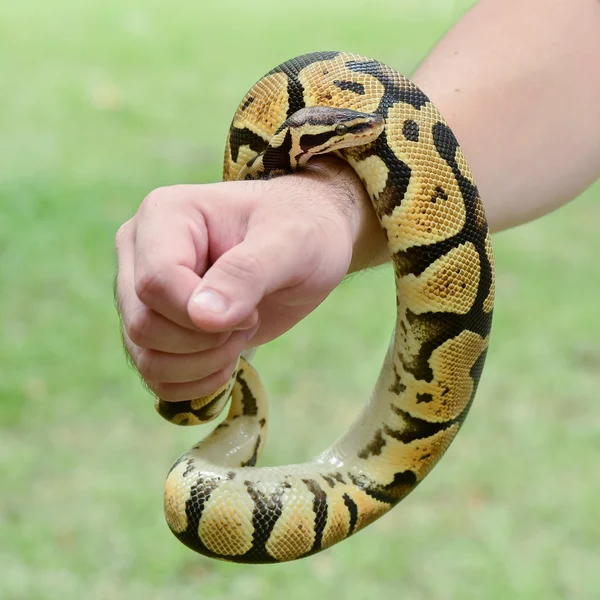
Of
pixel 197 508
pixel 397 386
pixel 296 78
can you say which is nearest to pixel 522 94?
pixel 296 78

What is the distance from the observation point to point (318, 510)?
1431mm

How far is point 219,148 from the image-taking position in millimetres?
5145

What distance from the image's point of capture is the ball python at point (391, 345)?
1272mm

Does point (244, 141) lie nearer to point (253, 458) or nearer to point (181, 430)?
point (253, 458)

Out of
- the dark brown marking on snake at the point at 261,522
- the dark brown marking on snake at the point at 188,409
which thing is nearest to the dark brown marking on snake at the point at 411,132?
the dark brown marking on snake at the point at 188,409

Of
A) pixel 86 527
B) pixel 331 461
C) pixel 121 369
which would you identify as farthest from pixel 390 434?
pixel 121 369

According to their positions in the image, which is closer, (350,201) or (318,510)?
(350,201)

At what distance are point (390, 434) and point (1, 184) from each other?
3.57m

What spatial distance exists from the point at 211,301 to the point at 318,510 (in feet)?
2.21

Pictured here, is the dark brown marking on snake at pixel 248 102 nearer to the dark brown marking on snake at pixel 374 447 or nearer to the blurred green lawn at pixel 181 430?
the dark brown marking on snake at pixel 374 447

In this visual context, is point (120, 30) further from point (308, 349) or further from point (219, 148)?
point (308, 349)

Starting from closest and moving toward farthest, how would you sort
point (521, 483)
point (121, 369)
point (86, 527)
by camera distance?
point (86, 527), point (521, 483), point (121, 369)

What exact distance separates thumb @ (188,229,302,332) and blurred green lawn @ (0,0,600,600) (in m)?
1.63

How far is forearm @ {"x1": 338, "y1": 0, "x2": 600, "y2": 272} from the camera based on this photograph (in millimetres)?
1492
